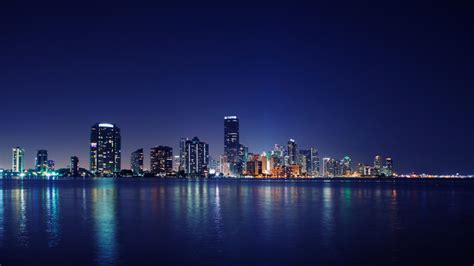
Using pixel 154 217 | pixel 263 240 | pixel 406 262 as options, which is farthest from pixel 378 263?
pixel 154 217

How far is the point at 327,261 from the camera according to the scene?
2427cm

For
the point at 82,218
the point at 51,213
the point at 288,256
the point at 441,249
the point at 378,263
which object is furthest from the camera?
the point at 51,213

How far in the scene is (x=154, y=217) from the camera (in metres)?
44.5

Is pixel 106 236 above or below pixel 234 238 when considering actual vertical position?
above

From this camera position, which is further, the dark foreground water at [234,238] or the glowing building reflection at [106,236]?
the dark foreground water at [234,238]

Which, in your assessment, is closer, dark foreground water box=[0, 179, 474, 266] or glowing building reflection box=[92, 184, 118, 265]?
glowing building reflection box=[92, 184, 118, 265]

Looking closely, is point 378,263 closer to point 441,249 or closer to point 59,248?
point 441,249

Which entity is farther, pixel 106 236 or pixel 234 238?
pixel 106 236

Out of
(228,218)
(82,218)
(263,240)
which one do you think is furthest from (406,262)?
(82,218)

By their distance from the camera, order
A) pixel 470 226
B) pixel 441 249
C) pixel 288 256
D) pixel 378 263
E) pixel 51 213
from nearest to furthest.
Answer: pixel 378 263 → pixel 288 256 → pixel 441 249 → pixel 470 226 → pixel 51 213

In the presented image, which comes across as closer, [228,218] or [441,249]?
[441,249]

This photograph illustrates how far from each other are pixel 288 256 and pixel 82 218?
24670 millimetres

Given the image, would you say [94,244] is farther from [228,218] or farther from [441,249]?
[441,249]

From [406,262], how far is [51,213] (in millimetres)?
37345
